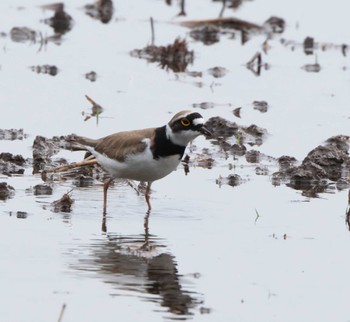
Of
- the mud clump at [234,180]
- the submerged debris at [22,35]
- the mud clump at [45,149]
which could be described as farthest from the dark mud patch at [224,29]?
the mud clump at [234,180]

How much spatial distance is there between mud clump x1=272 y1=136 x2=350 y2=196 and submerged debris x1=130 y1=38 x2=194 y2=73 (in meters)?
6.55

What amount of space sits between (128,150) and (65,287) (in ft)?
9.94

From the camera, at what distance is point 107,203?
13.7 metres

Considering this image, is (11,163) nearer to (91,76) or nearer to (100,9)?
(91,76)

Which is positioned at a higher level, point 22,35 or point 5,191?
point 22,35

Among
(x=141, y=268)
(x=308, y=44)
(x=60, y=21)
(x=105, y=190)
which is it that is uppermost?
(x=60, y=21)

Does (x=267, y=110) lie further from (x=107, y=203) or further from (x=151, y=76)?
(x=107, y=203)

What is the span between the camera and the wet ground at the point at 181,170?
10555 millimetres

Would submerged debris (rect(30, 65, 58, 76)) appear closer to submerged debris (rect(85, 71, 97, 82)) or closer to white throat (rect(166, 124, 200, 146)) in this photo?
submerged debris (rect(85, 71, 97, 82))

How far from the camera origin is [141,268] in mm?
11180

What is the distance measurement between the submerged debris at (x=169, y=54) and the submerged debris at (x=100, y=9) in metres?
4.29

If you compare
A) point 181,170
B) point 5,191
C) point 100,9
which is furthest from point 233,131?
point 100,9

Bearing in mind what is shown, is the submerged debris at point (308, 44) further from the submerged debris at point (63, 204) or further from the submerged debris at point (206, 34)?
the submerged debris at point (63, 204)

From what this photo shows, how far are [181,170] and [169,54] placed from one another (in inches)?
283
